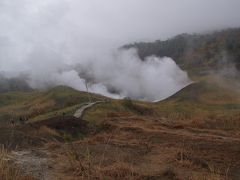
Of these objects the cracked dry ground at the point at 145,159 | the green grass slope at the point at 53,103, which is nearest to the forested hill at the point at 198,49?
the green grass slope at the point at 53,103

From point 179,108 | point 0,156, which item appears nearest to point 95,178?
A: point 0,156

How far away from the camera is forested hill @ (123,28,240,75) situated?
94.2 metres

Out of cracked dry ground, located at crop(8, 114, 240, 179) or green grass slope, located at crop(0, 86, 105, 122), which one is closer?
cracked dry ground, located at crop(8, 114, 240, 179)

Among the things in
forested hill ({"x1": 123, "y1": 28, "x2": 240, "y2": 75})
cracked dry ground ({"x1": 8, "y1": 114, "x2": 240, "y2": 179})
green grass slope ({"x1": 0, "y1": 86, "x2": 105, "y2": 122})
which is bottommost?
cracked dry ground ({"x1": 8, "y1": 114, "x2": 240, "y2": 179})

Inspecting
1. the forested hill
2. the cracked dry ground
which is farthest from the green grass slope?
the forested hill

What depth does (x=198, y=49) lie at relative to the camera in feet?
349

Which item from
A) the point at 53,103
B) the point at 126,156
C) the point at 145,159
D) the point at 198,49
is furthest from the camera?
the point at 198,49

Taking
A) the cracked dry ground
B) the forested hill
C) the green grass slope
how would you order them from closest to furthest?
the cracked dry ground
the green grass slope
the forested hill

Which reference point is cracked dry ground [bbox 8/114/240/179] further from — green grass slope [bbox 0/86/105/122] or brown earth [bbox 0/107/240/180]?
green grass slope [bbox 0/86/105/122]

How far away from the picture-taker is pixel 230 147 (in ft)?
63.8

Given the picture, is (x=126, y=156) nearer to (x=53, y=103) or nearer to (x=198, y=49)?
(x=53, y=103)

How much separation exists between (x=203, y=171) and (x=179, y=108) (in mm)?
44188

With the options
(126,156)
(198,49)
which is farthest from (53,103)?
(198,49)

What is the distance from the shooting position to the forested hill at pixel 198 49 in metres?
94.2
